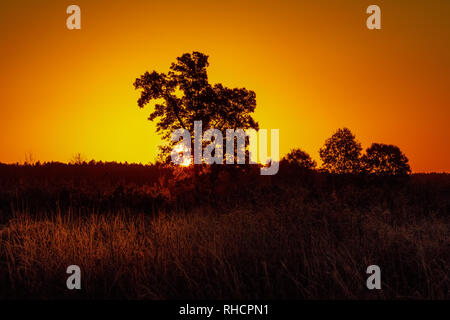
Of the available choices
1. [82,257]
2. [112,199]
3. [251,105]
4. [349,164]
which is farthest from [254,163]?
[82,257]

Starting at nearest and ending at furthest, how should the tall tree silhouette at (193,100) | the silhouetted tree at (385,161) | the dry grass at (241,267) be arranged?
the dry grass at (241,267) < the tall tree silhouette at (193,100) < the silhouetted tree at (385,161)

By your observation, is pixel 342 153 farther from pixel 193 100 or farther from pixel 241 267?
pixel 241 267

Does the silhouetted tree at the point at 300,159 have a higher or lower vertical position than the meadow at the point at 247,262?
higher

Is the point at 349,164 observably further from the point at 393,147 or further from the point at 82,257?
the point at 82,257

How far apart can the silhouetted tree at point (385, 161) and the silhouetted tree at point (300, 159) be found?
377 centimetres

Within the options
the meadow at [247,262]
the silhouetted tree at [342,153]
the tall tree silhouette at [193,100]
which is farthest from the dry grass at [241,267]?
the silhouetted tree at [342,153]

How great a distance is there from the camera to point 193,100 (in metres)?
20.8

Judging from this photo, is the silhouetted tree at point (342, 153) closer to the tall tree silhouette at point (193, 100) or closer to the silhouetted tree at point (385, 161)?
the silhouetted tree at point (385, 161)

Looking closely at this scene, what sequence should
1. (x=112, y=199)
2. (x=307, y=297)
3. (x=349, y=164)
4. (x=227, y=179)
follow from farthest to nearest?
(x=349, y=164) < (x=227, y=179) < (x=112, y=199) < (x=307, y=297)

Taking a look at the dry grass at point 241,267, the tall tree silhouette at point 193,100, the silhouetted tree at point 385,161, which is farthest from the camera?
the silhouetted tree at point 385,161

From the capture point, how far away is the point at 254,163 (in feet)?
70.0

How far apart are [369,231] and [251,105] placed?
14399 millimetres

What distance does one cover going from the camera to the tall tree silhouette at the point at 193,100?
812 inches

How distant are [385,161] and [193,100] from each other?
53.6ft
